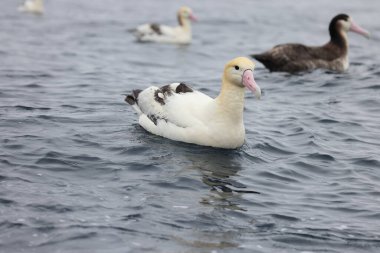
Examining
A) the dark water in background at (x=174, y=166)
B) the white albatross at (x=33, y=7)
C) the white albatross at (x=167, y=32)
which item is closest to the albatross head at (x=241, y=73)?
the dark water in background at (x=174, y=166)

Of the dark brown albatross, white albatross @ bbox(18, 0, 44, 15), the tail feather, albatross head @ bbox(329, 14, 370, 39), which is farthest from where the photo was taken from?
white albatross @ bbox(18, 0, 44, 15)

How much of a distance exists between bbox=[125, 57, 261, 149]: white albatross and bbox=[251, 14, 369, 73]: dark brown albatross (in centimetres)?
706

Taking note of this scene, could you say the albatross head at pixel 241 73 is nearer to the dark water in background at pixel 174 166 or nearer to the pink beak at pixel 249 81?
the pink beak at pixel 249 81

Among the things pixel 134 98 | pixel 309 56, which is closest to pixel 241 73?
pixel 134 98

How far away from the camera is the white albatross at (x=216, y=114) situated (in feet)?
37.7

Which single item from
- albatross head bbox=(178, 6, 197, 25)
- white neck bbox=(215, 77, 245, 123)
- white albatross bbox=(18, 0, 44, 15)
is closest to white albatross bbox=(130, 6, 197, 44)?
albatross head bbox=(178, 6, 197, 25)

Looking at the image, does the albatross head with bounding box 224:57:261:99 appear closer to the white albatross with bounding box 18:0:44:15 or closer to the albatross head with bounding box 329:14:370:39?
the albatross head with bounding box 329:14:370:39

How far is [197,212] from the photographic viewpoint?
9.21m

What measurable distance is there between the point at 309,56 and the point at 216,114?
26.7 ft

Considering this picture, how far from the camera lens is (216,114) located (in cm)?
1155

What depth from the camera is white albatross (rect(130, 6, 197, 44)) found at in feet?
81.4

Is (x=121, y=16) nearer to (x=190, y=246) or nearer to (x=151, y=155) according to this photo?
(x=151, y=155)

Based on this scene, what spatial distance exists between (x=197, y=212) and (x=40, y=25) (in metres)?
18.5

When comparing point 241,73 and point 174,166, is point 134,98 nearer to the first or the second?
point 241,73
